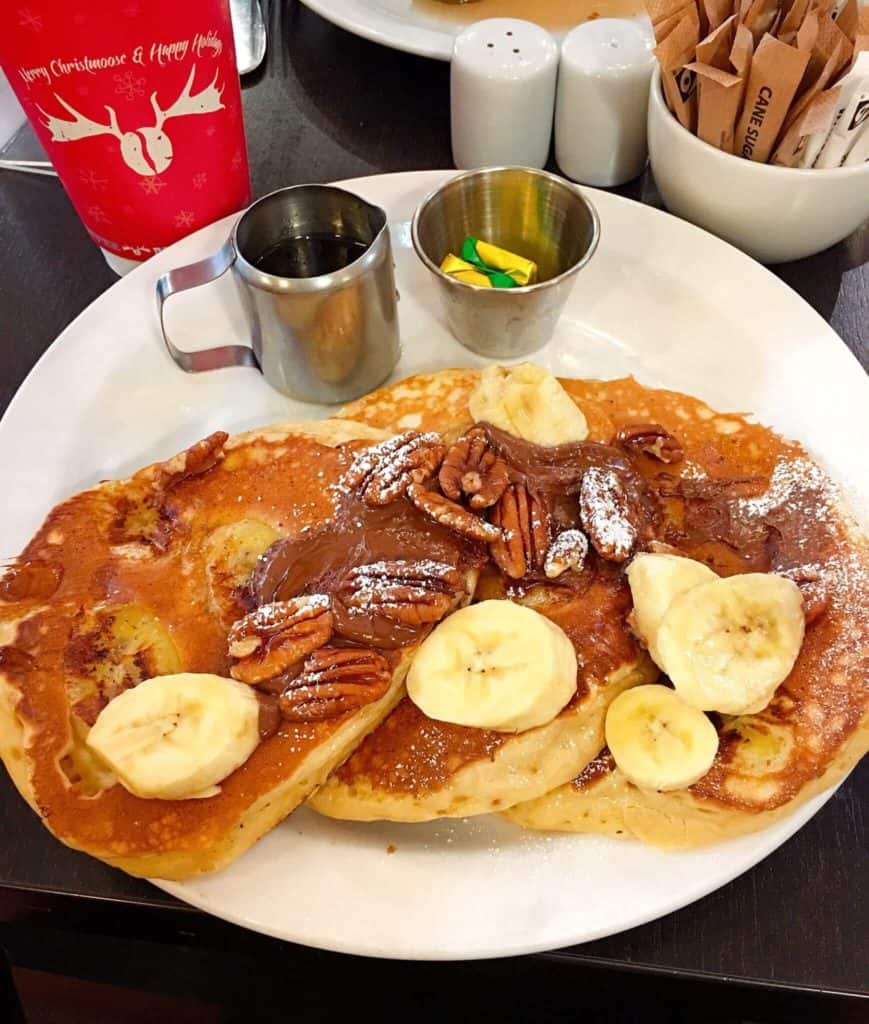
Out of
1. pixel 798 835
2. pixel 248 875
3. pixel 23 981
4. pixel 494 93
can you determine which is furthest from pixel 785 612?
pixel 23 981

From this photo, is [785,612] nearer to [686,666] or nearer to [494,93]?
[686,666]

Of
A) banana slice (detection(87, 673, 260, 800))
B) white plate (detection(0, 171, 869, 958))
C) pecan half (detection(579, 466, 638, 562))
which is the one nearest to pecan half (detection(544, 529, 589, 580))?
pecan half (detection(579, 466, 638, 562))

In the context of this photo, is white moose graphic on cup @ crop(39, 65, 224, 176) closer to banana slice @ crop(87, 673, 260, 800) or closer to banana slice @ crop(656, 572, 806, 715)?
banana slice @ crop(87, 673, 260, 800)

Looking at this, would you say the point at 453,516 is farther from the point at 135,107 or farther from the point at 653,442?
the point at 135,107

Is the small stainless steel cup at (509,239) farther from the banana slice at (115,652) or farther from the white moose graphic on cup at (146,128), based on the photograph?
the banana slice at (115,652)

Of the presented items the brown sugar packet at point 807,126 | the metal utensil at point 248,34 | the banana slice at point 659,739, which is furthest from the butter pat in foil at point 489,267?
the metal utensil at point 248,34

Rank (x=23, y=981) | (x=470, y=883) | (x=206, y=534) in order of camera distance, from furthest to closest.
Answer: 1. (x=23, y=981)
2. (x=206, y=534)
3. (x=470, y=883)
